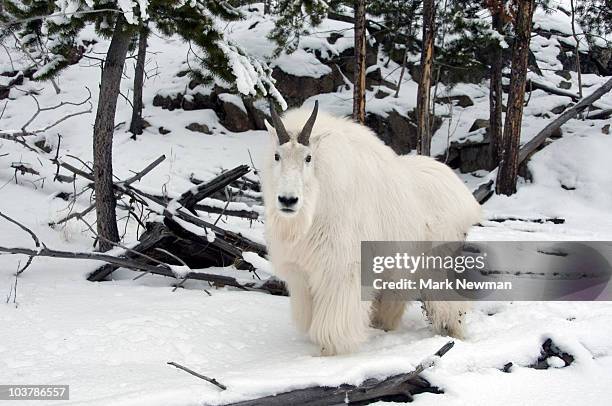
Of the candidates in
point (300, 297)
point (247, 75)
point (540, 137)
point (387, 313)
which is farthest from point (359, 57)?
point (300, 297)

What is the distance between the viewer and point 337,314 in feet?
13.0

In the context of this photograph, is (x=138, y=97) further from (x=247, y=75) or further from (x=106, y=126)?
(x=247, y=75)

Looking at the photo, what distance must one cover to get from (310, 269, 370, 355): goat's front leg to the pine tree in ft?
7.69

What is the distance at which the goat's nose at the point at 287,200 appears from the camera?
3574 mm

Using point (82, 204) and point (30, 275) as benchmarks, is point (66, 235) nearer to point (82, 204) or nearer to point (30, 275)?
point (30, 275)

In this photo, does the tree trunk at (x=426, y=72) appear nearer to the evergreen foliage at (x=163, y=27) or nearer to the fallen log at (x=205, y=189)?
the evergreen foliage at (x=163, y=27)

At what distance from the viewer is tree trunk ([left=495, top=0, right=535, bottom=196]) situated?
35.3ft

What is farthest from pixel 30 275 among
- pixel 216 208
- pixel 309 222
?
pixel 309 222

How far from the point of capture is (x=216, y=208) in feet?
22.5

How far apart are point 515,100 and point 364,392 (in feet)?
31.3

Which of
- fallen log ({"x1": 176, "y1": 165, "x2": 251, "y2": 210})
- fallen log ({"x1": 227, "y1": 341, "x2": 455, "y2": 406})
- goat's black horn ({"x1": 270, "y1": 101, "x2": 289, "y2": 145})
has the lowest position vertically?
fallen log ({"x1": 227, "y1": 341, "x2": 455, "y2": 406})

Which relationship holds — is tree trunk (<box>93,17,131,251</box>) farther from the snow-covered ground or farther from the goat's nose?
the goat's nose

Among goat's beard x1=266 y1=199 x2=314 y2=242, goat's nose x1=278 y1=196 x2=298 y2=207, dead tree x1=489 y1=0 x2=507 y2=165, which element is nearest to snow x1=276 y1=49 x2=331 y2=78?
dead tree x1=489 y1=0 x2=507 y2=165

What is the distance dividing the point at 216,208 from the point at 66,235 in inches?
71.8
